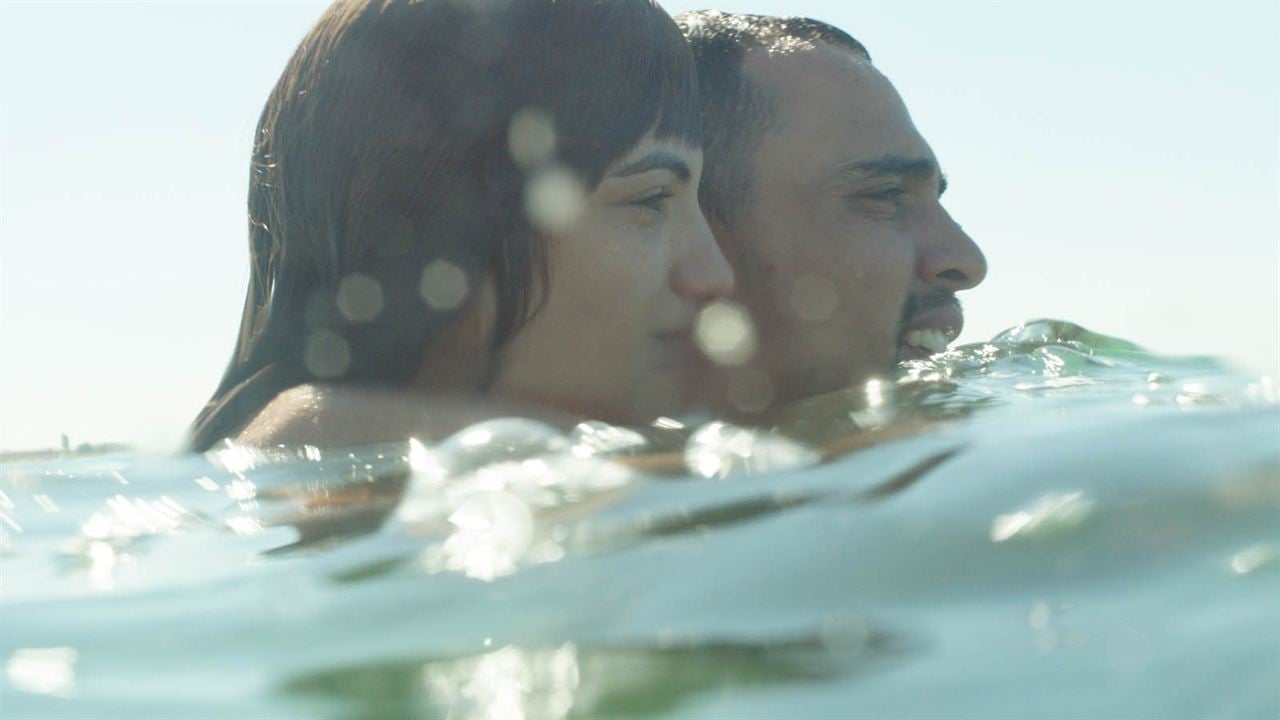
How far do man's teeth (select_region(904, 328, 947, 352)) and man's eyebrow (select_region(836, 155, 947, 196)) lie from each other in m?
0.53

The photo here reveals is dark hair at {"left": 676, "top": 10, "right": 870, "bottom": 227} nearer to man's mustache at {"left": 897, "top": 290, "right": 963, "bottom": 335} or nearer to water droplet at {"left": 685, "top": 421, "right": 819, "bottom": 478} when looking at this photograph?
man's mustache at {"left": 897, "top": 290, "right": 963, "bottom": 335}

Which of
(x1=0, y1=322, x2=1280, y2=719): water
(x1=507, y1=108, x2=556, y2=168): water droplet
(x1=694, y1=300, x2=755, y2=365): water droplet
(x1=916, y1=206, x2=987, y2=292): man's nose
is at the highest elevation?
(x1=507, y1=108, x2=556, y2=168): water droplet

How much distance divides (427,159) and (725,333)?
105 cm

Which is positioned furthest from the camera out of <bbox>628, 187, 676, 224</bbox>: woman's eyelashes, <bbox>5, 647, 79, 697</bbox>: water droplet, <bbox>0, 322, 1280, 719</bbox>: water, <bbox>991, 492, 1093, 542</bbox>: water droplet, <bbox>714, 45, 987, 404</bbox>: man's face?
<bbox>714, 45, 987, 404</bbox>: man's face

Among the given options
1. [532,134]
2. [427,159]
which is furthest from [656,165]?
[427,159]

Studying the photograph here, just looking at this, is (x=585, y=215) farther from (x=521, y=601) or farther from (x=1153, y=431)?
(x=521, y=601)

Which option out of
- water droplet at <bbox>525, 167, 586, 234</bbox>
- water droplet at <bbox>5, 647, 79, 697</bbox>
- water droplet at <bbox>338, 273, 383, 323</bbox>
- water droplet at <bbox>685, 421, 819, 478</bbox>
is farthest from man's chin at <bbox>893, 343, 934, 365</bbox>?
water droplet at <bbox>5, 647, 79, 697</bbox>

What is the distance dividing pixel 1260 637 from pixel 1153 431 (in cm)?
65

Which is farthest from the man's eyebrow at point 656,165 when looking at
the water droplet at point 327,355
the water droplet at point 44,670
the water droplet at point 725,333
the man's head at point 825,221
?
the water droplet at point 44,670

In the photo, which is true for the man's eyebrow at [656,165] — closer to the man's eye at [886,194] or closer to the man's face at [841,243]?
the man's face at [841,243]

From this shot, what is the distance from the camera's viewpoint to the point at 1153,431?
66.0 inches

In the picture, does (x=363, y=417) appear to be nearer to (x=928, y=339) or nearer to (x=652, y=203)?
(x=652, y=203)

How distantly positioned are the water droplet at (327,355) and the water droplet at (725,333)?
34.9 inches

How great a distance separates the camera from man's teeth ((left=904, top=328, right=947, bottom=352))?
173 inches
